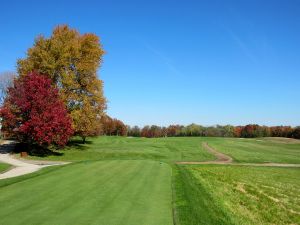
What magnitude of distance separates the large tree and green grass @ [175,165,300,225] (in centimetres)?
2554

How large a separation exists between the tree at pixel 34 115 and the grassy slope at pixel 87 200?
1952 centimetres

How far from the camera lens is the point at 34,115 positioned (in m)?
40.1

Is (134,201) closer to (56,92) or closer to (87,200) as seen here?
(87,200)

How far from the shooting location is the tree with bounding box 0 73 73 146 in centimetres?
3953

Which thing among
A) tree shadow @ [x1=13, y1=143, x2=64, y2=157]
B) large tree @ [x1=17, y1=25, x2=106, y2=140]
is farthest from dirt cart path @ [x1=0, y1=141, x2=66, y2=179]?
large tree @ [x1=17, y1=25, x2=106, y2=140]

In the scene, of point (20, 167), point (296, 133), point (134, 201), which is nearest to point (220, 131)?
point (296, 133)

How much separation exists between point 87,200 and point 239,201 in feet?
29.7

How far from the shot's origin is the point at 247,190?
2327 centimetres

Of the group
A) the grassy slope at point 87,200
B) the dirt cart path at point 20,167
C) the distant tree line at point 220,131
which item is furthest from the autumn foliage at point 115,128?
the grassy slope at point 87,200

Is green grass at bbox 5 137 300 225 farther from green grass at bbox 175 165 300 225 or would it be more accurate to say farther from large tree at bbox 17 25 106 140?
large tree at bbox 17 25 106 140

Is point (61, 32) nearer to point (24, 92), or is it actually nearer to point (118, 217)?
point (24, 92)

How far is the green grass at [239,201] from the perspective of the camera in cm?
1365

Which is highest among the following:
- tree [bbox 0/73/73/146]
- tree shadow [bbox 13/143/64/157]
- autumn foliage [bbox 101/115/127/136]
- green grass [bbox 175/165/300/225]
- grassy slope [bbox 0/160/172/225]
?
autumn foliage [bbox 101/115/127/136]

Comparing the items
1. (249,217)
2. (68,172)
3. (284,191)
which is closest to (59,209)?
(249,217)
